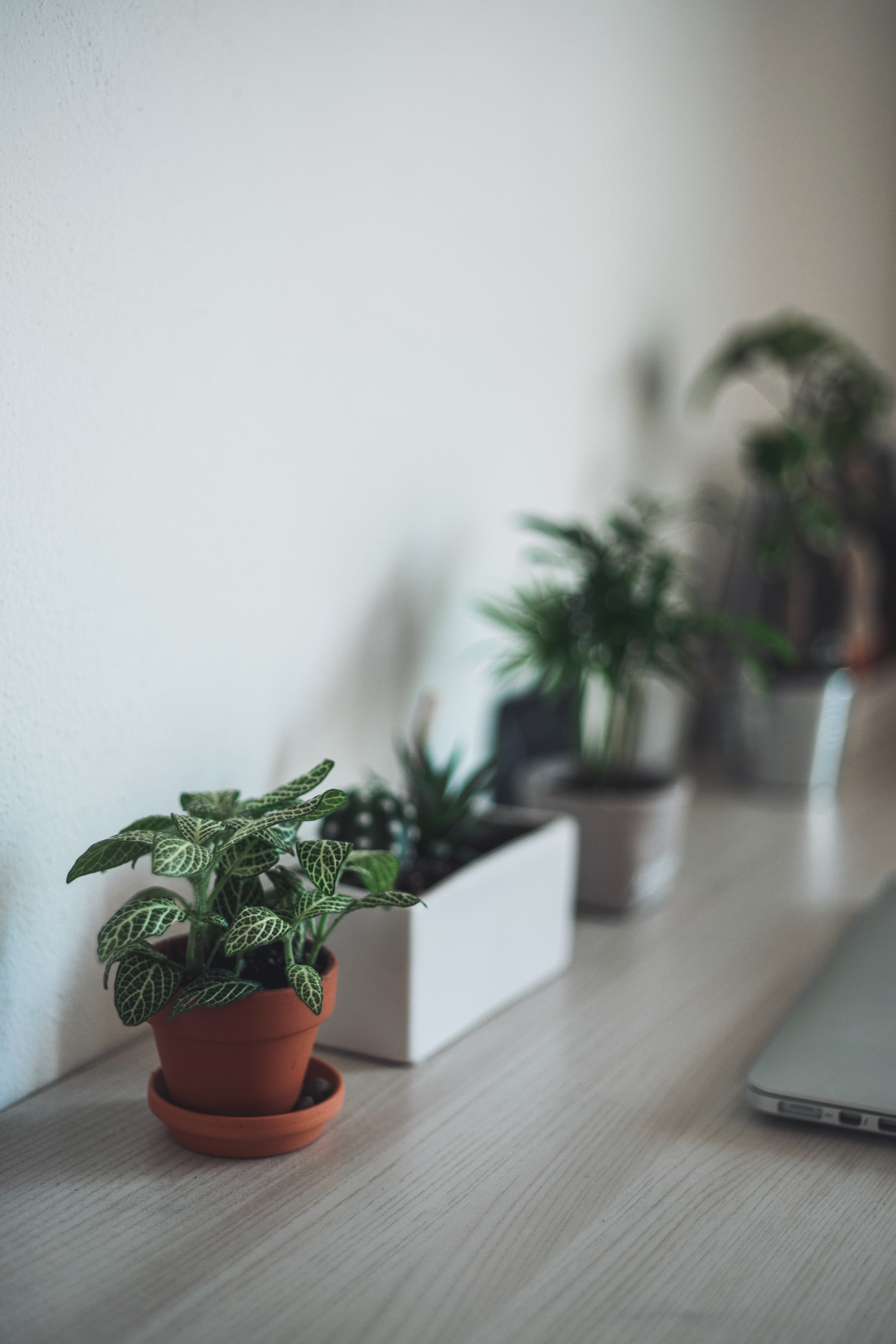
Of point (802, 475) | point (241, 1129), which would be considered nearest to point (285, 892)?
point (241, 1129)

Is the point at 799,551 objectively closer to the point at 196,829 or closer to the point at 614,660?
the point at 614,660

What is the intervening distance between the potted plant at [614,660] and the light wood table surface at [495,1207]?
0.23m

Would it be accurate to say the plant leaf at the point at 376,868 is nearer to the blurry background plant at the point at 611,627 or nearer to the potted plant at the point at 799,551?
the blurry background plant at the point at 611,627

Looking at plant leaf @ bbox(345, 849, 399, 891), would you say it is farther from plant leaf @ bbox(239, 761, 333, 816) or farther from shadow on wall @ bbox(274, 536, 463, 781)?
shadow on wall @ bbox(274, 536, 463, 781)

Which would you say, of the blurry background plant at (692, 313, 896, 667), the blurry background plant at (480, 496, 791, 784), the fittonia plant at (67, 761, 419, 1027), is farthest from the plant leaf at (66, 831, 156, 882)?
the blurry background plant at (692, 313, 896, 667)

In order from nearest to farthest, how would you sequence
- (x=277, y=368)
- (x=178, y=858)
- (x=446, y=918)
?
1. (x=178, y=858)
2. (x=446, y=918)
3. (x=277, y=368)

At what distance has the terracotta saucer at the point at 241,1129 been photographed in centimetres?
81

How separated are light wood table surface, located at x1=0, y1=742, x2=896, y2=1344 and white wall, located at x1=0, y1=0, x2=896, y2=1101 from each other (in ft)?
0.57

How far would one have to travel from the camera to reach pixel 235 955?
799mm

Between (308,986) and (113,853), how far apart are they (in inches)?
6.1

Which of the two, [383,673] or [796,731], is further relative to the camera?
[796,731]

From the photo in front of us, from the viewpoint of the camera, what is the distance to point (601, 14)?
155cm

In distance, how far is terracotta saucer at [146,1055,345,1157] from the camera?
81 centimetres

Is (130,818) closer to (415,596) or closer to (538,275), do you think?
(415,596)
